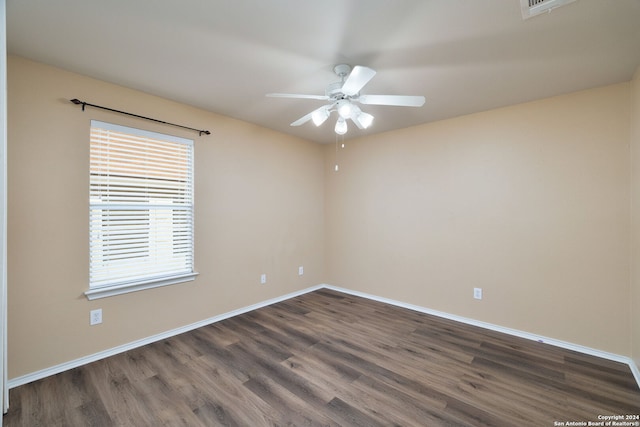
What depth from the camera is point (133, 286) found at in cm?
258

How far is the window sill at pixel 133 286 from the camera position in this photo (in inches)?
93.5

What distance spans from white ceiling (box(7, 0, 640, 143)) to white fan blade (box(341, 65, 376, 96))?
0.94 feet

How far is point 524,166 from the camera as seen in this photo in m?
2.85

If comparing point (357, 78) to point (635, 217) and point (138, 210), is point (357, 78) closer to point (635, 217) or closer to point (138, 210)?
point (138, 210)

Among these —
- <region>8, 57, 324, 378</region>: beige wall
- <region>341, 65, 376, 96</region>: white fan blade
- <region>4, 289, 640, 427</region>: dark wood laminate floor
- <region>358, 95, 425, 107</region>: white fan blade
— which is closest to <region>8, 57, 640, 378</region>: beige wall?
<region>8, 57, 324, 378</region>: beige wall

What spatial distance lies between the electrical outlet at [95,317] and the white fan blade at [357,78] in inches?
108

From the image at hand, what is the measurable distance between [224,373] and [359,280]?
2.45m

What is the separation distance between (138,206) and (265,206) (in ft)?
5.02

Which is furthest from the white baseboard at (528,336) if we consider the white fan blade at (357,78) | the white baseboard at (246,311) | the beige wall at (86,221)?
the white fan blade at (357,78)

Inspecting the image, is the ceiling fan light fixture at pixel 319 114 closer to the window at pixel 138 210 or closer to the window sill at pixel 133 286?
the window at pixel 138 210

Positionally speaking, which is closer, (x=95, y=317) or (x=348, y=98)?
(x=348, y=98)

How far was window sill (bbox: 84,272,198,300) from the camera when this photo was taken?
238 centimetres

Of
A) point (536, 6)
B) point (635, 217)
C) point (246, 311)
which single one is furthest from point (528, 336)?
point (246, 311)

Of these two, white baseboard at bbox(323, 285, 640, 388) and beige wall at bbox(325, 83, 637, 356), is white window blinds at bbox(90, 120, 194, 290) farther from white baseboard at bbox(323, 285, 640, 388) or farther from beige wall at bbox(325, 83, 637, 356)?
white baseboard at bbox(323, 285, 640, 388)
